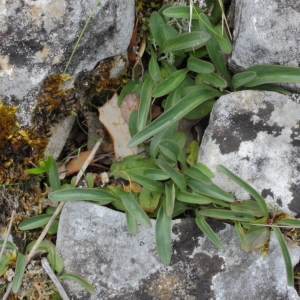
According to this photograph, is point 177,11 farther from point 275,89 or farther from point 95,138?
point 95,138

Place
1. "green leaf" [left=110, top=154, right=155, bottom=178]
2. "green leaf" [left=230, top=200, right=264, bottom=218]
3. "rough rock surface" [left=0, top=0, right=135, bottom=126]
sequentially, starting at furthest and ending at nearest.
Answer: "green leaf" [left=110, top=154, right=155, bottom=178] < "green leaf" [left=230, top=200, right=264, bottom=218] < "rough rock surface" [left=0, top=0, right=135, bottom=126]

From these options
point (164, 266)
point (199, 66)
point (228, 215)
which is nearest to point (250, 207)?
point (228, 215)

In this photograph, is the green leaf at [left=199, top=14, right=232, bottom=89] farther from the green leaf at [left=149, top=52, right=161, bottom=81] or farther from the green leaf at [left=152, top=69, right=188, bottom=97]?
the green leaf at [left=149, top=52, right=161, bottom=81]

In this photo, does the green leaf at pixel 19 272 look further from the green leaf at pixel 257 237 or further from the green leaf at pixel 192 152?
the green leaf at pixel 257 237

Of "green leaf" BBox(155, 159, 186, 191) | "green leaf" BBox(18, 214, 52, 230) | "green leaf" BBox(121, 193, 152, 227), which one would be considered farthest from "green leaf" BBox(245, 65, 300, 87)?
"green leaf" BBox(18, 214, 52, 230)

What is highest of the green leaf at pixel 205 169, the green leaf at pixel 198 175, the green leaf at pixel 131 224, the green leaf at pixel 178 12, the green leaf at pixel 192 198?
the green leaf at pixel 178 12

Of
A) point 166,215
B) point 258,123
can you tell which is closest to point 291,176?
point 258,123

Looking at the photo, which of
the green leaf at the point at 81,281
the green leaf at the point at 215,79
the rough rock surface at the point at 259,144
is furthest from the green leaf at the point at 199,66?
the green leaf at the point at 81,281
